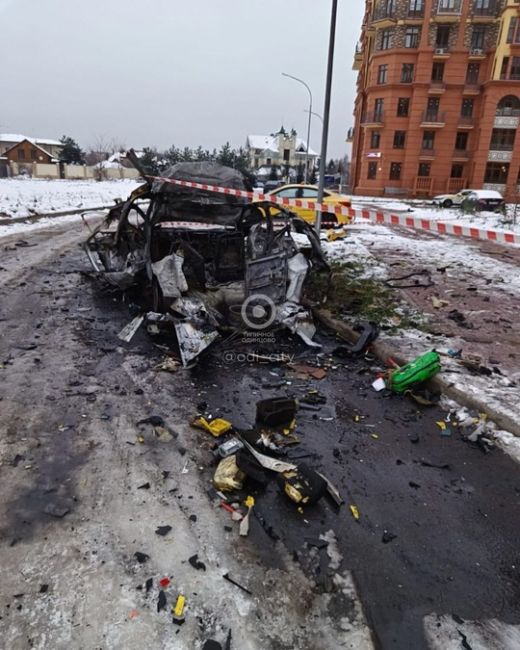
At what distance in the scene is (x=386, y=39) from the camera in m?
38.1

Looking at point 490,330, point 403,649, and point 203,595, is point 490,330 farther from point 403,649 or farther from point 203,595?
point 203,595

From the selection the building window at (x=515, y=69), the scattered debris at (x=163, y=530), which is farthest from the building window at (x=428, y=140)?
the scattered debris at (x=163, y=530)

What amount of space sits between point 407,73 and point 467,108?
6.21 meters

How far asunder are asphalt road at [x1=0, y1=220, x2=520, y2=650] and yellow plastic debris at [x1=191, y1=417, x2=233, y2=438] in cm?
15

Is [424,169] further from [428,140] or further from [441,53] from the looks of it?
[441,53]

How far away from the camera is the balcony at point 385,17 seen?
3666 cm

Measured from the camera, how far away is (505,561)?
8.25 feet

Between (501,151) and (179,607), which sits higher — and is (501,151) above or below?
above

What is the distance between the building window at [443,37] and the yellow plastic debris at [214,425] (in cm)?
4413

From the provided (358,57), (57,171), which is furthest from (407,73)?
(57,171)

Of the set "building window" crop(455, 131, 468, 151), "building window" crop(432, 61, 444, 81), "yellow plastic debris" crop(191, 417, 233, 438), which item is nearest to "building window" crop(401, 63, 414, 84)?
"building window" crop(432, 61, 444, 81)

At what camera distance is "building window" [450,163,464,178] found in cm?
3978

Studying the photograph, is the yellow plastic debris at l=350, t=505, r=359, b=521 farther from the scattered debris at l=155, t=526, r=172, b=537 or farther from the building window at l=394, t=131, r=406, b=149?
the building window at l=394, t=131, r=406, b=149

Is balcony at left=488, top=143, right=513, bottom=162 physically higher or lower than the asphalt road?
higher
